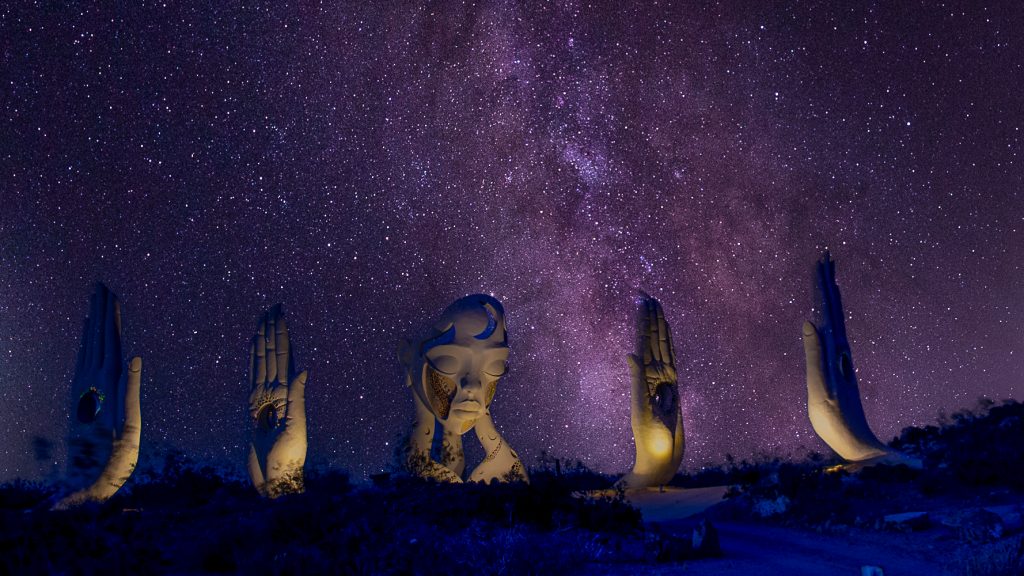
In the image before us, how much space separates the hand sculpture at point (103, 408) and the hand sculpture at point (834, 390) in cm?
1464

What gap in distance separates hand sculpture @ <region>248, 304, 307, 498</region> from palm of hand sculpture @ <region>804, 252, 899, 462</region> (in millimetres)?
→ 11469

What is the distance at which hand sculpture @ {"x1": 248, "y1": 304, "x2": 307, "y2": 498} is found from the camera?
52.2 ft

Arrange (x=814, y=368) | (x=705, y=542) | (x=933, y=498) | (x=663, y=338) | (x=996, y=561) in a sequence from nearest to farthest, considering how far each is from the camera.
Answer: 1. (x=996, y=561)
2. (x=705, y=542)
3. (x=933, y=498)
4. (x=814, y=368)
5. (x=663, y=338)

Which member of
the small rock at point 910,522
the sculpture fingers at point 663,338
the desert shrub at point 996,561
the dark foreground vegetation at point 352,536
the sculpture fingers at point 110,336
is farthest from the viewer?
the sculpture fingers at point 663,338

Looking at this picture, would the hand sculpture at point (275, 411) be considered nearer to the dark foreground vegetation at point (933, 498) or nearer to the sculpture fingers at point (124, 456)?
the sculpture fingers at point (124, 456)

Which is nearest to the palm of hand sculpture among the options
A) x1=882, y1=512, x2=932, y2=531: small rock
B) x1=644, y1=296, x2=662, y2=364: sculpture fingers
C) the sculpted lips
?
x1=644, y1=296, x2=662, y2=364: sculpture fingers

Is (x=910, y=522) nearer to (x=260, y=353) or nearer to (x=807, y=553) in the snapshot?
(x=807, y=553)

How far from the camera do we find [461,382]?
17.3 meters

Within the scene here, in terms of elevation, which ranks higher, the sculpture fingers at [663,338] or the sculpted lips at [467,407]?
the sculpture fingers at [663,338]

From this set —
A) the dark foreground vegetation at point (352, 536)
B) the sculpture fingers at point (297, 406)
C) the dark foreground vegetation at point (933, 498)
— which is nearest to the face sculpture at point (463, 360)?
the sculpture fingers at point (297, 406)

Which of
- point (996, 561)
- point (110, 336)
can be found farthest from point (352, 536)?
point (110, 336)

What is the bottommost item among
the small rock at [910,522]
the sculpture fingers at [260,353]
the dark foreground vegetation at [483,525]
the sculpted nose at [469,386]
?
the small rock at [910,522]

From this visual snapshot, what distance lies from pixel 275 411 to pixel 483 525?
823cm

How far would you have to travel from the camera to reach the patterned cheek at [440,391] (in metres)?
17.7
